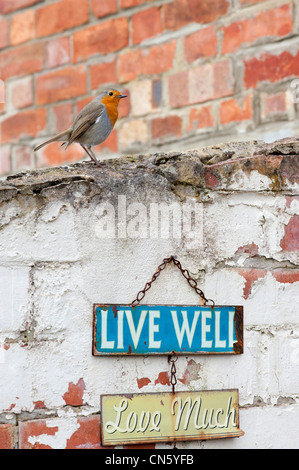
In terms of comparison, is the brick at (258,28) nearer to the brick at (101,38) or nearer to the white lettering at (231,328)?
the brick at (101,38)

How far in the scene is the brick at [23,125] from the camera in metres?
4.72

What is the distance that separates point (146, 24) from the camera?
13.9 ft

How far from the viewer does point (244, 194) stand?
216 cm

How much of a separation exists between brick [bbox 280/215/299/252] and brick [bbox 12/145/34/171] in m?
2.84

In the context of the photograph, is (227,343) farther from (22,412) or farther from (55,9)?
(55,9)

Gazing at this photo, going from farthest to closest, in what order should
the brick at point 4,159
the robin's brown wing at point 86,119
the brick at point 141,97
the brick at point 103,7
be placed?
the brick at point 4,159, the brick at point 103,7, the brick at point 141,97, the robin's brown wing at point 86,119

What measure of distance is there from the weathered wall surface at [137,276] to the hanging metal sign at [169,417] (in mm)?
28

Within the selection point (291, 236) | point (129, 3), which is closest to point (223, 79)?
point (129, 3)

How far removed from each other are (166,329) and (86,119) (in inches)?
50.7

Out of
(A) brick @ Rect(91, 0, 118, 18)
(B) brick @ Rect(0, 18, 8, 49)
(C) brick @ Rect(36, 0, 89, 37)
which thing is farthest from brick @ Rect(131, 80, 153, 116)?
(B) brick @ Rect(0, 18, 8, 49)

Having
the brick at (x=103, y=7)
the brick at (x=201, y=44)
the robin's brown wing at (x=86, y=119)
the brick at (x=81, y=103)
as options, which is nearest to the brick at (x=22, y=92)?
the brick at (x=81, y=103)

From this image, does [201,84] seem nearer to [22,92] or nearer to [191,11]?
[191,11]

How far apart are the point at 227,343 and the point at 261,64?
211 centimetres

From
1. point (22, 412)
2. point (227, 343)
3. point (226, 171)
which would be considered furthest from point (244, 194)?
point (22, 412)
